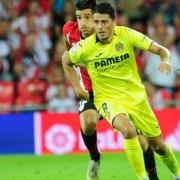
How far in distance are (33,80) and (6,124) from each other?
3.80 ft

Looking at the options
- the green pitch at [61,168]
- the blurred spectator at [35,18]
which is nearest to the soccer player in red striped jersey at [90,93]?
the green pitch at [61,168]

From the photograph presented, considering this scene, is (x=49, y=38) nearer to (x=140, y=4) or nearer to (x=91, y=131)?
→ (x=140, y=4)

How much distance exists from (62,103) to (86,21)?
6.18 metres

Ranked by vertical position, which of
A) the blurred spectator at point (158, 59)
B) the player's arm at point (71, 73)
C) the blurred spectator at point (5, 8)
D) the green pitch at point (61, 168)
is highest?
the blurred spectator at point (5, 8)

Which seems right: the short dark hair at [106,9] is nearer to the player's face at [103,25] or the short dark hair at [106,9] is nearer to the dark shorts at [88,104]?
the player's face at [103,25]

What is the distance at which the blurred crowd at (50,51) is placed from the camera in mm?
15805

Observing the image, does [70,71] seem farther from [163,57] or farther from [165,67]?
[165,67]

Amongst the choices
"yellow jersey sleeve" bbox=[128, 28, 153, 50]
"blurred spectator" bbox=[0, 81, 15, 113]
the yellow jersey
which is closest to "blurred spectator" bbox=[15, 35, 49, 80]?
"blurred spectator" bbox=[0, 81, 15, 113]

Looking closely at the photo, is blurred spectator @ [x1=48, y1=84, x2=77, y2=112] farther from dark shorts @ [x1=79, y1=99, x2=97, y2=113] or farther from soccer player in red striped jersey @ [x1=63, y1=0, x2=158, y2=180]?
dark shorts @ [x1=79, y1=99, x2=97, y2=113]

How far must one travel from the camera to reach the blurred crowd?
15.8 metres

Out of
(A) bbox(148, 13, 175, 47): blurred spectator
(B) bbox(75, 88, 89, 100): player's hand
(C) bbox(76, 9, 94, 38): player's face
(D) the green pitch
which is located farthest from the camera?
(A) bbox(148, 13, 175, 47): blurred spectator

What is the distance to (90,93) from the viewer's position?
32.8 ft

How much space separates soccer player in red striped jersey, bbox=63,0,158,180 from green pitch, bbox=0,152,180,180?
72 cm

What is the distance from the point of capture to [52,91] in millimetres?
15836
